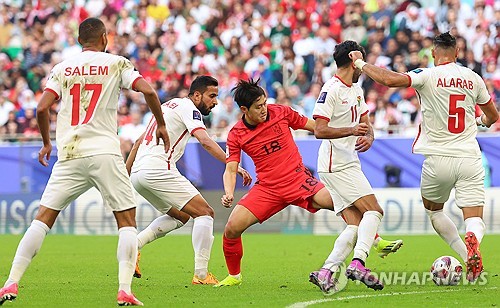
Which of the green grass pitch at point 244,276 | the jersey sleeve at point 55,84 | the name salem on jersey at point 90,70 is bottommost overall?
the green grass pitch at point 244,276

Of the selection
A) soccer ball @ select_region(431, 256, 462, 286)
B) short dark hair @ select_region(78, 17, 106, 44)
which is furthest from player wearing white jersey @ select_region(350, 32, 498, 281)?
short dark hair @ select_region(78, 17, 106, 44)

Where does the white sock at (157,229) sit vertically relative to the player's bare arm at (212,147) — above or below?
below

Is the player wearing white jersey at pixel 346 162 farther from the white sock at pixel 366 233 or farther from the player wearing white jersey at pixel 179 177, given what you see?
the player wearing white jersey at pixel 179 177

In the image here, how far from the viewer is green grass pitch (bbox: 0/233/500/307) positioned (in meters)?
10.0

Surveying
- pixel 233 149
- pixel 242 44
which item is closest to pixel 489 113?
pixel 233 149

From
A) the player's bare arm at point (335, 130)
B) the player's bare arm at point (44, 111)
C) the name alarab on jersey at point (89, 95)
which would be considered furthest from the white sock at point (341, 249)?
the player's bare arm at point (44, 111)

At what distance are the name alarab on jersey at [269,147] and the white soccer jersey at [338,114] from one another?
41cm

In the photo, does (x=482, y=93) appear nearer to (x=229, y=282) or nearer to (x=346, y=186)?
(x=346, y=186)

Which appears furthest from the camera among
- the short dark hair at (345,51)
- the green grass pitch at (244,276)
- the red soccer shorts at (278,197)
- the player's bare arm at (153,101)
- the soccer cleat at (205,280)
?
the soccer cleat at (205,280)

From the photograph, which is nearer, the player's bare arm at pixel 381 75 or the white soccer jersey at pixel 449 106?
the player's bare arm at pixel 381 75

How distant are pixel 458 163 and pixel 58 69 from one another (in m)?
4.20

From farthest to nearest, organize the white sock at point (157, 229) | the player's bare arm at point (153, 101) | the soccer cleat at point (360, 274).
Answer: the white sock at point (157, 229) < the soccer cleat at point (360, 274) < the player's bare arm at point (153, 101)

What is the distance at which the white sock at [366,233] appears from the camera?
10.6 metres

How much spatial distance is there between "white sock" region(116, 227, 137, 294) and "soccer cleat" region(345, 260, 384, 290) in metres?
2.11
